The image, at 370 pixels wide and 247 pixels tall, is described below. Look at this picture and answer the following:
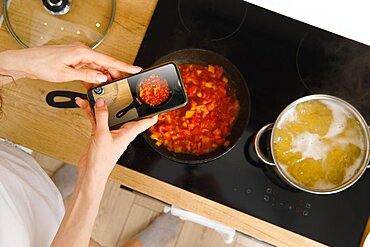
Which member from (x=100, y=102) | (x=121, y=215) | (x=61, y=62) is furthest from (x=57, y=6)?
(x=121, y=215)

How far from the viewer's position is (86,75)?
87cm

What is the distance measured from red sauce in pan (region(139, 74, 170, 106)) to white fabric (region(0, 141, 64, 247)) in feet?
1.13

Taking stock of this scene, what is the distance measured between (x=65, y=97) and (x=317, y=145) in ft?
1.94

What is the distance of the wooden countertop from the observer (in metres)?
1.01

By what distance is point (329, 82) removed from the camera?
102cm

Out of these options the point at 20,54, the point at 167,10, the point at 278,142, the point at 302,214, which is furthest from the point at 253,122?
the point at 20,54

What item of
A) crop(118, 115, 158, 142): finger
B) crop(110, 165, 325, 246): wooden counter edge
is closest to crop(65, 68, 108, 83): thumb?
crop(118, 115, 158, 142): finger

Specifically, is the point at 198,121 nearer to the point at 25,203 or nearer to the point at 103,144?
the point at 103,144

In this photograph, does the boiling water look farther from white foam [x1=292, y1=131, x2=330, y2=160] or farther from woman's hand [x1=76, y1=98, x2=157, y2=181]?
woman's hand [x1=76, y1=98, x2=157, y2=181]

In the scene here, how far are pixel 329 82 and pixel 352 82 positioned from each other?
2.1 inches

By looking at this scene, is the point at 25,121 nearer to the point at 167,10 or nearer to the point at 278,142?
the point at 167,10

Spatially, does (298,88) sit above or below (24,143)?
above

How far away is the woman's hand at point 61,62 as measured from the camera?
2.88ft

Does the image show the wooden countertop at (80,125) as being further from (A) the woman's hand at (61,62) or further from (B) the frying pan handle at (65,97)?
(A) the woman's hand at (61,62)
